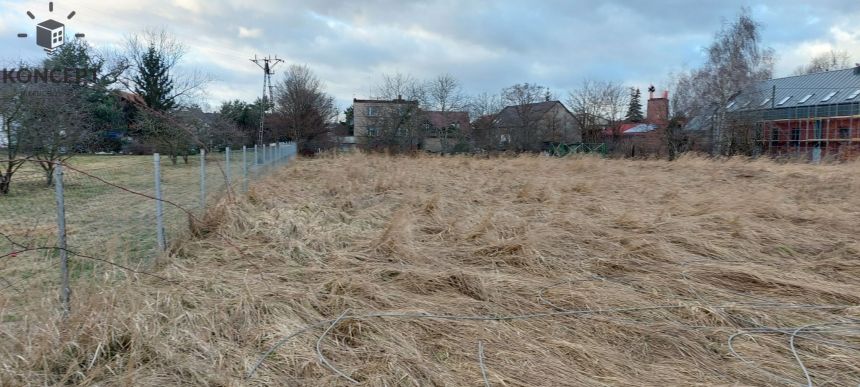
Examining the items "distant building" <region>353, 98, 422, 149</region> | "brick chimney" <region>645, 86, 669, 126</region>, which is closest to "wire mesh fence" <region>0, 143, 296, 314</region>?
"distant building" <region>353, 98, 422, 149</region>

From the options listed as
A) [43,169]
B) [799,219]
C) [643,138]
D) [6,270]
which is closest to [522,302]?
[6,270]

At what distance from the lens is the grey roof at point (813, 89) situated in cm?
3275

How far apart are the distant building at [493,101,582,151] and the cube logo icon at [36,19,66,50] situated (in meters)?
24.4

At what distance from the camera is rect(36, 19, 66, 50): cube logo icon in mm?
16727

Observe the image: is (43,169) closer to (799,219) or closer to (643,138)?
(799,219)

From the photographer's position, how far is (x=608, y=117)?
36.0 meters

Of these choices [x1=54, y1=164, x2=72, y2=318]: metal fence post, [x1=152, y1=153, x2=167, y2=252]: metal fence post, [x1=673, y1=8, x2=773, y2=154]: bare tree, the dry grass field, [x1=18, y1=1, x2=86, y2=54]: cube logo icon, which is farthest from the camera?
[x1=673, y1=8, x2=773, y2=154]: bare tree

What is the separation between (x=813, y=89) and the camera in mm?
35469

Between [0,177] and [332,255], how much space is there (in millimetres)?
7349

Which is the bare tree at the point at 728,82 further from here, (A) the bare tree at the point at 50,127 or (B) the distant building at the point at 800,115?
(A) the bare tree at the point at 50,127

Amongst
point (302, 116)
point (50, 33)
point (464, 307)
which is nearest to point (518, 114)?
point (302, 116)

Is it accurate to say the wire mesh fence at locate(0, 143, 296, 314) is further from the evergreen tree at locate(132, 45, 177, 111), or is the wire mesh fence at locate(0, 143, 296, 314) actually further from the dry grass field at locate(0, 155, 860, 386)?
the evergreen tree at locate(132, 45, 177, 111)

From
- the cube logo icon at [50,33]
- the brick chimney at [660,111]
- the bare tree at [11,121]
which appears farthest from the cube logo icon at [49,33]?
the brick chimney at [660,111]

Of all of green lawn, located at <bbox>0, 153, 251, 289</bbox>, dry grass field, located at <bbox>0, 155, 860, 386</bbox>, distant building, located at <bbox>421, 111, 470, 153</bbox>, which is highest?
distant building, located at <bbox>421, 111, 470, 153</bbox>
